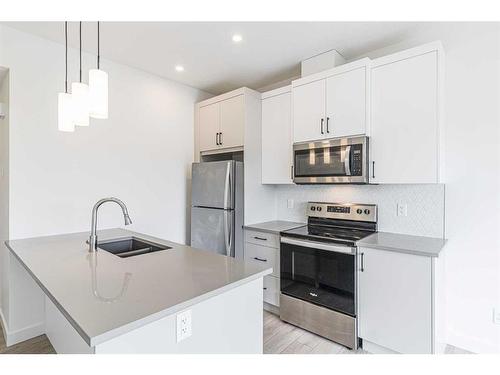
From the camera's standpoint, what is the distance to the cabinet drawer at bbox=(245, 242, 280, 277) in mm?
2771

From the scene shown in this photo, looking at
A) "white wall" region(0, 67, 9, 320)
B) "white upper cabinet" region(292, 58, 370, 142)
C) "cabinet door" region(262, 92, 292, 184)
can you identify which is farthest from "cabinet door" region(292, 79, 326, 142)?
"white wall" region(0, 67, 9, 320)

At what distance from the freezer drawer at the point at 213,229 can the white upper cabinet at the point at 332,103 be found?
1081mm

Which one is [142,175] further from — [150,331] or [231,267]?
[150,331]

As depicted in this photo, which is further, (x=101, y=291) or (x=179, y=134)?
(x=179, y=134)

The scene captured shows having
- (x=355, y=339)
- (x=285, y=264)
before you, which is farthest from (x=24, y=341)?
(x=355, y=339)

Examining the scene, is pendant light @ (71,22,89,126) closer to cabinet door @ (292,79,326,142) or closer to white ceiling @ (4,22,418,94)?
white ceiling @ (4,22,418,94)

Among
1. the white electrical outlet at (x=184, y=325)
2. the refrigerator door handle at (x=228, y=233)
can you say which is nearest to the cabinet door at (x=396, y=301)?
the refrigerator door handle at (x=228, y=233)

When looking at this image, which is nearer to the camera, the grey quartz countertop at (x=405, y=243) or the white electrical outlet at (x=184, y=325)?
the white electrical outlet at (x=184, y=325)

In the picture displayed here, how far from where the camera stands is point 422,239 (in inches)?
90.3

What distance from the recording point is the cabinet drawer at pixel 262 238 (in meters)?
2.78

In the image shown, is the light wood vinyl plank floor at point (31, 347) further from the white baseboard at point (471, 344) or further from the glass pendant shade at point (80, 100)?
the white baseboard at point (471, 344)

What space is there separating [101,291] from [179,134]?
96.9 inches

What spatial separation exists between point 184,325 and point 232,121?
232 cm

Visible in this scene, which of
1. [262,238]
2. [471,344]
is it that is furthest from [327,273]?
[471,344]
